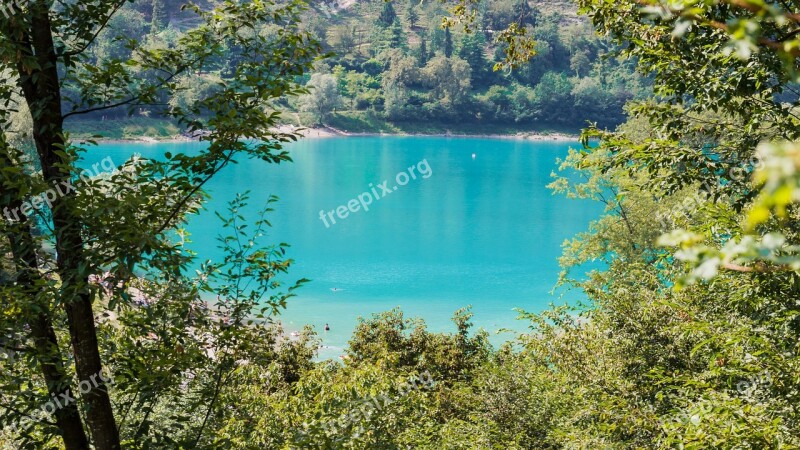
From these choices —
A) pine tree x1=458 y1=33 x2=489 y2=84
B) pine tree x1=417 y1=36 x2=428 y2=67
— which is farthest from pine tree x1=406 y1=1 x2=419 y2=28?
pine tree x1=458 y1=33 x2=489 y2=84

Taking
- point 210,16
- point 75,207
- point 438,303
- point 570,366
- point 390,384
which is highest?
point 210,16

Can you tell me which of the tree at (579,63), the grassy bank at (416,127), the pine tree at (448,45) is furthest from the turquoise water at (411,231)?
the tree at (579,63)

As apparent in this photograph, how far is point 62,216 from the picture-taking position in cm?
476

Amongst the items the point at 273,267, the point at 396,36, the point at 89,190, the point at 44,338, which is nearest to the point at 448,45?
the point at 396,36

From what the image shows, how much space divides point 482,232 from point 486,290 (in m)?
13.1

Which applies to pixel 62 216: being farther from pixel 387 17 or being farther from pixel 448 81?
pixel 387 17

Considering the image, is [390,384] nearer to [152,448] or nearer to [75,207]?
[152,448]

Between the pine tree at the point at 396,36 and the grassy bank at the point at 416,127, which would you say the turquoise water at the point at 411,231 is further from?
the pine tree at the point at 396,36

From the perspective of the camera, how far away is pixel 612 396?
335 inches

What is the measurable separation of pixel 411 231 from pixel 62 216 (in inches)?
1777

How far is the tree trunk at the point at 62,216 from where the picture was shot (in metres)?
4.65

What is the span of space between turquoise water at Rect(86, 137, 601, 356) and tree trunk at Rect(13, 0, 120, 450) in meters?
15.9

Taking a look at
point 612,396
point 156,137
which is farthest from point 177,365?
point 156,137

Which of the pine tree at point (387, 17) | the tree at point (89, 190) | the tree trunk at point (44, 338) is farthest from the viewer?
the pine tree at point (387, 17)
